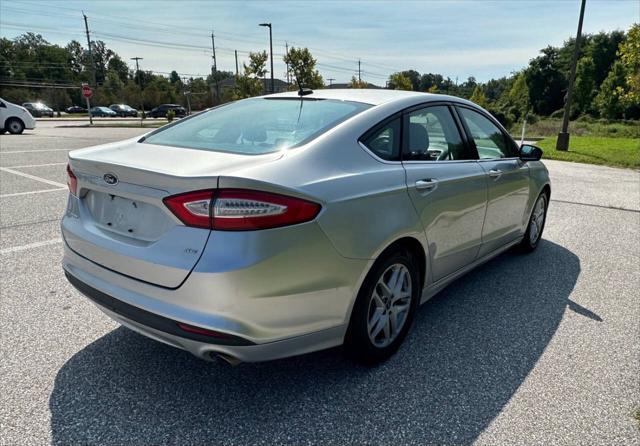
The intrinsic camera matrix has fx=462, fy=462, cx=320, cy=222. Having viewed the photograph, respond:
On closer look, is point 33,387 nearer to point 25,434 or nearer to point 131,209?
point 25,434

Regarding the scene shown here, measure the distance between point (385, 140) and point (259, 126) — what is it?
769 mm

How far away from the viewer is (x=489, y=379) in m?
2.66

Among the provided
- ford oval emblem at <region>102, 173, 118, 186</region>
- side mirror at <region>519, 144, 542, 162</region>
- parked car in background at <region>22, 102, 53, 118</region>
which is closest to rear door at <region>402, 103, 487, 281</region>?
side mirror at <region>519, 144, 542, 162</region>

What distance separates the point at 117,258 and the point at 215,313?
63 cm

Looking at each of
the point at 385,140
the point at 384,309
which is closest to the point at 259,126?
the point at 385,140

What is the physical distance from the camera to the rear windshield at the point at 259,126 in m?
2.49

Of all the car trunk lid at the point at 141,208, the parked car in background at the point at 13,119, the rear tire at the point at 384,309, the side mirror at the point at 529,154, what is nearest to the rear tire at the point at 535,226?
the side mirror at the point at 529,154

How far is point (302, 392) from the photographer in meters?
2.49

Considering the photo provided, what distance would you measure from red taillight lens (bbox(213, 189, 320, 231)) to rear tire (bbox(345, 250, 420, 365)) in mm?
713

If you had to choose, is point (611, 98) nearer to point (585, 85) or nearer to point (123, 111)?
point (585, 85)

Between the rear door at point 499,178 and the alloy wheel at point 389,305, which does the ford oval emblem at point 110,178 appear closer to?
the alloy wheel at point 389,305

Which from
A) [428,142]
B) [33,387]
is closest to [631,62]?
[428,142]

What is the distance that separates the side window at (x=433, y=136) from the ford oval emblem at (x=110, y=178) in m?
1.64

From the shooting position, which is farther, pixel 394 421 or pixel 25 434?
pixel 394 421
